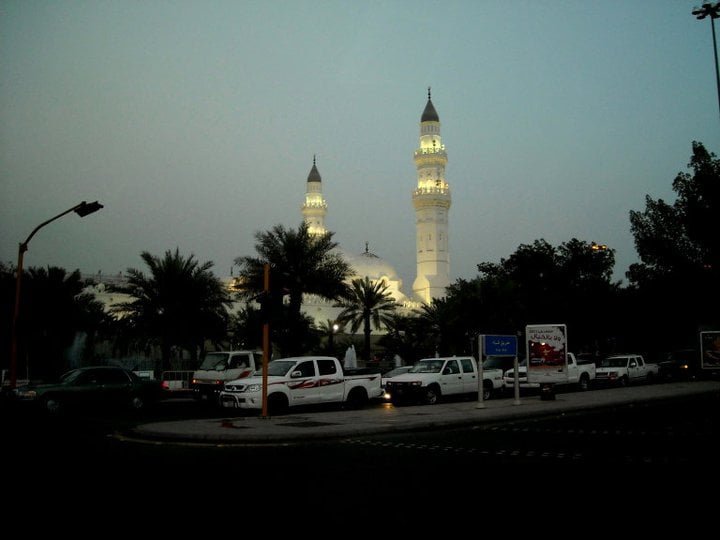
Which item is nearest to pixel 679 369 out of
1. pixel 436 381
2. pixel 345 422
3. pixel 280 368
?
pixel 436 381

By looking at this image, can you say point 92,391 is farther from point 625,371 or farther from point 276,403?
point 625,371

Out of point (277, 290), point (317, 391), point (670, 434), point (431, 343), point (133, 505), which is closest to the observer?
point (133, 505)

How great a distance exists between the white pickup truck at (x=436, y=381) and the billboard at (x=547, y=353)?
2.59 m

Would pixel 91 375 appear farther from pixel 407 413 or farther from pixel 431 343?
pixel 431 343

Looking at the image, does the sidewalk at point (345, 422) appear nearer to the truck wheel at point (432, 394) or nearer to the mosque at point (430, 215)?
the truck wheel at point (432, 394)

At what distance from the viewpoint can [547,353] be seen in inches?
837

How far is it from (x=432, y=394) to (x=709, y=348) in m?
12.8

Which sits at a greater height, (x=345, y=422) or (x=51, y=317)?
(x=51, y=317)

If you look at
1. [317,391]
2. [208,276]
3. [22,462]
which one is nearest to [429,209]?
[208,276]

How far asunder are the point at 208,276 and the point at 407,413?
20324 mm

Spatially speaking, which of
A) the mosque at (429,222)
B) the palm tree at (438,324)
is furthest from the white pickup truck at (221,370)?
the mosque at (429,222)

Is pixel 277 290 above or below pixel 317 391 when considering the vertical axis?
above

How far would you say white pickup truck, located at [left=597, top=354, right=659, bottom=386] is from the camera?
30406 mm

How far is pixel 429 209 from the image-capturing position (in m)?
73.9
